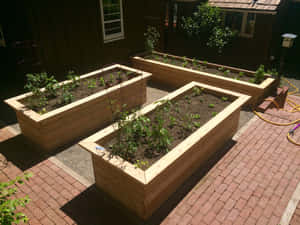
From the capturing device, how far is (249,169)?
5.22 metres

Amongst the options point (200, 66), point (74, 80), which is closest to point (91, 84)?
point (74, 80)

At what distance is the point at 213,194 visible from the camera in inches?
181

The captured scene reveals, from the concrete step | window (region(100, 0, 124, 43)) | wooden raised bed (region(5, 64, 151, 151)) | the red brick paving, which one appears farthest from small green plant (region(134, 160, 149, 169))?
window (region(100, 0, 124, 43))

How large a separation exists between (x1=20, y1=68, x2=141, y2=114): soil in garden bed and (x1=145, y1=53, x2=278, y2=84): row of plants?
2.37 metres

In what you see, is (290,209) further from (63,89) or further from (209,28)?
(209,28)

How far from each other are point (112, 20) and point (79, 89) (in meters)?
4.31

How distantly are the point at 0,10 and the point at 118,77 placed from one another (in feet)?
18.4

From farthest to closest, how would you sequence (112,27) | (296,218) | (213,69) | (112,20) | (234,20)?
(234,20)
(112,27)
(112,20)
(213,69)
(296,218)

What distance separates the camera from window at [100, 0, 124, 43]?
9.53 metres

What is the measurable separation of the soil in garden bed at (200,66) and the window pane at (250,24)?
13.4ft

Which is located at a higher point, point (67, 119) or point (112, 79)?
point (112, 79)

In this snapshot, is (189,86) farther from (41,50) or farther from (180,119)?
(41,50)

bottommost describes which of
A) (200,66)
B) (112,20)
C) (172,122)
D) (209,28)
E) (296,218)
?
(296,218)

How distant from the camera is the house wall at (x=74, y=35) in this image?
785cm
